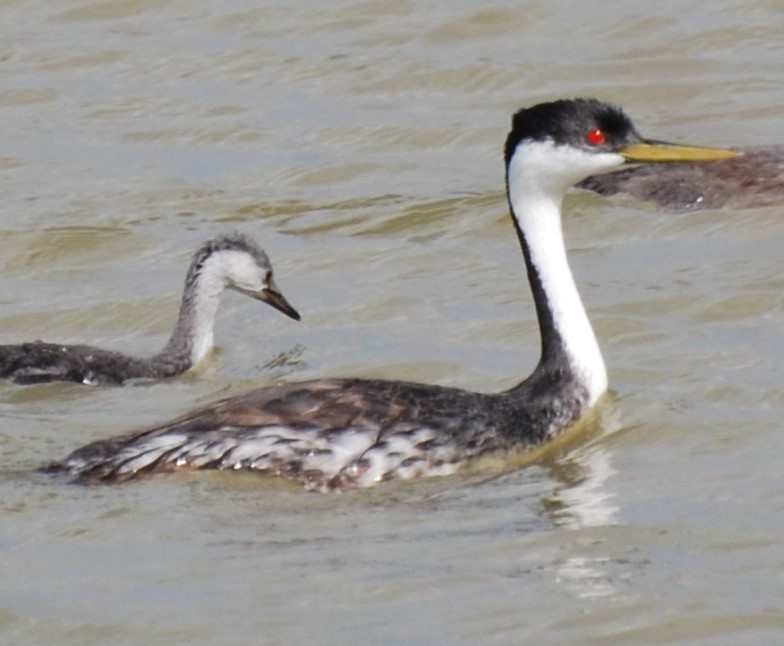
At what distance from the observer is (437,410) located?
930 cm

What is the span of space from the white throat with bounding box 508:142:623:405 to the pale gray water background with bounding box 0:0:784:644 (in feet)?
1.07

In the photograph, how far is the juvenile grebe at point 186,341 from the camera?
11.4 metres

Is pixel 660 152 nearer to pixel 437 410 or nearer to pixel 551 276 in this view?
pixel 551 276

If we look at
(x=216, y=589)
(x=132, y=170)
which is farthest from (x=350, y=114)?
(x=216, y=589)

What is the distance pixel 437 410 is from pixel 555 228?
1.32 meters

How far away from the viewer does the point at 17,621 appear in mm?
7574

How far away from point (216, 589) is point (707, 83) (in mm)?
9402

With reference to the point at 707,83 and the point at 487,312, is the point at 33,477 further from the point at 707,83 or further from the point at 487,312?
the point at 707,83

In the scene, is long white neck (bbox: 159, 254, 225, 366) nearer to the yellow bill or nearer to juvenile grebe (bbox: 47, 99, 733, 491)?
juvenile grebe (bbox: 47, 99, 733, 491)

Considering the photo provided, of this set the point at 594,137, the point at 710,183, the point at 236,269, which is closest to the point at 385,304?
the point at 236,269

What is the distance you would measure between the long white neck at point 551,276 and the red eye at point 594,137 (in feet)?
0.68

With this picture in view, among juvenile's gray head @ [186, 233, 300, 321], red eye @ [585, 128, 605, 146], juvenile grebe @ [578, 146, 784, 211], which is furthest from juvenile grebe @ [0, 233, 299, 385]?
red eye @ [585, 128, 605, 146]

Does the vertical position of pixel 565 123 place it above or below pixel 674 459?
above

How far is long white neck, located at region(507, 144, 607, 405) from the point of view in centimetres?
996
